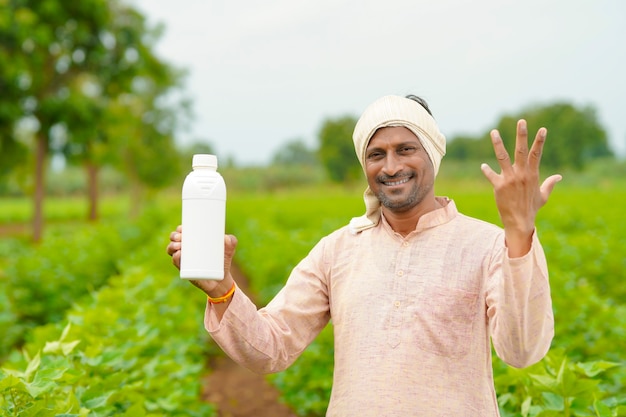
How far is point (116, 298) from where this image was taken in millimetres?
4930

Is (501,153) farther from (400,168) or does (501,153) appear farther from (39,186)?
(39,186)

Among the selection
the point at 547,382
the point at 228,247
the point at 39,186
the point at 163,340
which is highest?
the point at 39,186

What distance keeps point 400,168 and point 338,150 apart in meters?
75.3

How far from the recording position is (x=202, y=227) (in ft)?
6.64

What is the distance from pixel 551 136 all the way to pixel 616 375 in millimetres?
87877

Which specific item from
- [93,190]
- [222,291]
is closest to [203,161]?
[222,291]

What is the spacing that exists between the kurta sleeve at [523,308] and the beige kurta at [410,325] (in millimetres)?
109

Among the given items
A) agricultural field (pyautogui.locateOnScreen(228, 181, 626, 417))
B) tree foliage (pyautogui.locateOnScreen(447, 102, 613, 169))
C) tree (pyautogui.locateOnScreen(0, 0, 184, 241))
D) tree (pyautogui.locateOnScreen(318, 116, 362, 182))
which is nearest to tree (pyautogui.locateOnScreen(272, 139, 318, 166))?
tree foliage (pyautogui.locateOnScreen(447, 102, 613, 169))

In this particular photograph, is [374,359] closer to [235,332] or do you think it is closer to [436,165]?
[235,332]

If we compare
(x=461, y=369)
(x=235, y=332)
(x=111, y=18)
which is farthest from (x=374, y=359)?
(x=111, y=18)

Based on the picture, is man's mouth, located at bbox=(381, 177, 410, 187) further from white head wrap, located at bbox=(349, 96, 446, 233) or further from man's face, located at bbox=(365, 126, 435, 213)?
white head wrap, located at bbox=(349, 96, 446, 233)

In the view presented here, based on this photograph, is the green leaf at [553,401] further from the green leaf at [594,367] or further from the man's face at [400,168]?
the man's face at [400,168]

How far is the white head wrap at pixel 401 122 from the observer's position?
2285 mm

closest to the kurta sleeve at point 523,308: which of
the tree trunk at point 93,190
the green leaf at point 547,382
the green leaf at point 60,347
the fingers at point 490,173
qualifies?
the fingers at point 490,173
